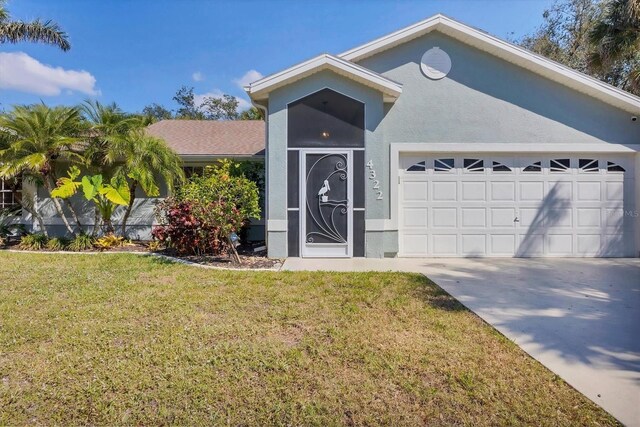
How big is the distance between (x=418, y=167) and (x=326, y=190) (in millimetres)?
2876

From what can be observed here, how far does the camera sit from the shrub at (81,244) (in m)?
10.2

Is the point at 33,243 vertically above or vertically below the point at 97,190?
below

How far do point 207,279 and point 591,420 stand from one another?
5.97 meters

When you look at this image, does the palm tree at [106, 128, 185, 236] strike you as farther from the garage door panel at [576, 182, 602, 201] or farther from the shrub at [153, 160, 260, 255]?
the garage door panel at [576, 182, 602, 201]

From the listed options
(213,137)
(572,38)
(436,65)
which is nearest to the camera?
(436,65)

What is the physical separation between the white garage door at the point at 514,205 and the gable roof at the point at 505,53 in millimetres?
1643

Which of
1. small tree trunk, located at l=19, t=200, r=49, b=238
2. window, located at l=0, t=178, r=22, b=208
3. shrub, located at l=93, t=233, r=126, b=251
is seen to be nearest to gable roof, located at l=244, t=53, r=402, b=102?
shrub, located at l=93, t=233, r=126, b=251

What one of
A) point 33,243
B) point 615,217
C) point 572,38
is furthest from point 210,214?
point 572,38

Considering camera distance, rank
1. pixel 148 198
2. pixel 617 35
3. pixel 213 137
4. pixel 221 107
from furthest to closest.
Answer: pixel 221 107 < pixel 213 137 < pixel 148 198 < pixel 617 35

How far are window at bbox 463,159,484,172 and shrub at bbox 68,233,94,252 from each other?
11.5 meters

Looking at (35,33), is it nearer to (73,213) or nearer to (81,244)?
(73,213)

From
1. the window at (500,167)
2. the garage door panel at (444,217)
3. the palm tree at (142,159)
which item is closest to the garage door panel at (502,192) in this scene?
the window at (500,167)

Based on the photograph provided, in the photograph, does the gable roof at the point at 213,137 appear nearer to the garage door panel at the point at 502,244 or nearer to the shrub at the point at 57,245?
the shrub at the point at 57,245

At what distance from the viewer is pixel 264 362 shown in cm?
354
